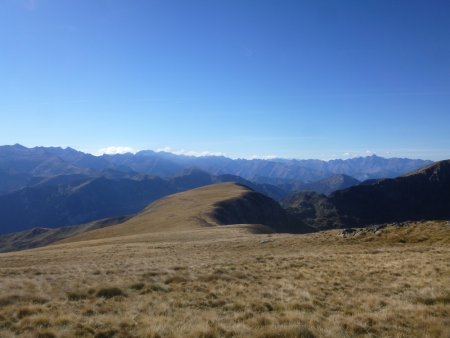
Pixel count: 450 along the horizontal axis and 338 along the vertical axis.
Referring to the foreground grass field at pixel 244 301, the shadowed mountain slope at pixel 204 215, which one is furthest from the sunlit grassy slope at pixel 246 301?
the shadowed mountain slope at pixel 204 215

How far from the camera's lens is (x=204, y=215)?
355ft

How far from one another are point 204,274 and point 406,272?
1023 cm

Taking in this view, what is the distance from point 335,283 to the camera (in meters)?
18.4

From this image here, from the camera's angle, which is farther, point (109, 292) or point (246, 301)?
point (109, 292)

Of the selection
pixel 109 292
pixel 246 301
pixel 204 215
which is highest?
pixel 109 292

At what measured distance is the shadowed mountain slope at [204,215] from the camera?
9231cm

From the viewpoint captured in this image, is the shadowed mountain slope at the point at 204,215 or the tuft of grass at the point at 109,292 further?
the shadowed mountain slope at the point at 204,215

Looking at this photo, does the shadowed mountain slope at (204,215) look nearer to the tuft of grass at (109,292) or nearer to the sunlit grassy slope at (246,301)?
the sunlit grassy slope at (246,301)

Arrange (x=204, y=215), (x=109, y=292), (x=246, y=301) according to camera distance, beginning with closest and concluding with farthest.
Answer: (x=246, y=301) < (x=109, y=292) < (x=204, y=215)

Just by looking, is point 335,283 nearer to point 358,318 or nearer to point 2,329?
point 358,318

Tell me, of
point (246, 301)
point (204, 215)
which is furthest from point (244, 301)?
point (204, 215)

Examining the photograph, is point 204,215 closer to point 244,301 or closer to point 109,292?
point 109,292

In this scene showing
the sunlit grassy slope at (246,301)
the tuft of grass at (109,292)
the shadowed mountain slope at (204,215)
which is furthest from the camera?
the shadowed mountain slope at (204,215)

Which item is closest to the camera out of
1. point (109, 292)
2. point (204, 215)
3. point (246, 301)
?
point (246, 301)
